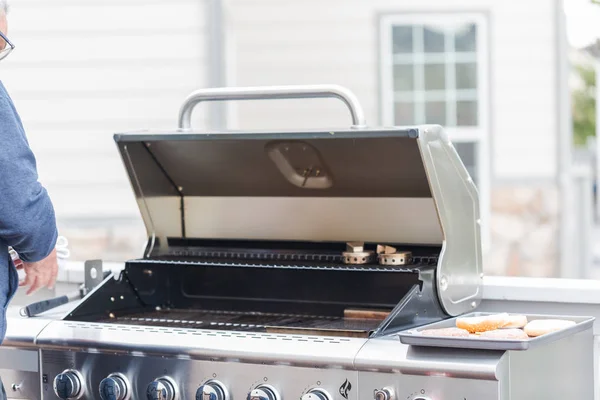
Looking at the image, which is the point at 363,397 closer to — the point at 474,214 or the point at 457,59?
the point at 474,214

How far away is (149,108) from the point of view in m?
6.80

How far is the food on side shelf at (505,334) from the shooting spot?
1.93 metres

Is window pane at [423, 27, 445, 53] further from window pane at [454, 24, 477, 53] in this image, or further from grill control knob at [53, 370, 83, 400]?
grill control knob at [53, 370, 83, 400]

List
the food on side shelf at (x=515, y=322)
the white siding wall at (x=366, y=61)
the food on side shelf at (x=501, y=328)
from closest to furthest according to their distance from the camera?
the food on side shelf at (x=501, y=328), the food on side shelf at (x=515, y=322), the white siding wall at (x=366, y=61)

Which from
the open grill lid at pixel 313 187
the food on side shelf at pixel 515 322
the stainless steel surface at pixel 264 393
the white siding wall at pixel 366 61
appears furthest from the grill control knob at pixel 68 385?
the white siding wall at pixel 366 61

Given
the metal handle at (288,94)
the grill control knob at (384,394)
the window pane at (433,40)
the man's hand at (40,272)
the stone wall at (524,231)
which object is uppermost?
the window pane at (433,40)

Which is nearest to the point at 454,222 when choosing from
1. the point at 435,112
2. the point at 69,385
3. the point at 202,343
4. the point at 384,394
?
the point at 384,394

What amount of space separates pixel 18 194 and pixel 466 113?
18.6 feet

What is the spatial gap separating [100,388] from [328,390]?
21.6 inches

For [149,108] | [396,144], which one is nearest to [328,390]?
[396,144]

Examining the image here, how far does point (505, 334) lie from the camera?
195cm

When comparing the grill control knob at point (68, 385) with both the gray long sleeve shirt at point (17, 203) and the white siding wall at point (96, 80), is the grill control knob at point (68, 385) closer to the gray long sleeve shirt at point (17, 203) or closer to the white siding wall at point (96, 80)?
the gray long sleeve shirt at point (17, 203)

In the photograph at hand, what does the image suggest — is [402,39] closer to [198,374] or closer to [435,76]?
[435,76]

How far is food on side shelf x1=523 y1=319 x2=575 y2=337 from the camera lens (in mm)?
1978
